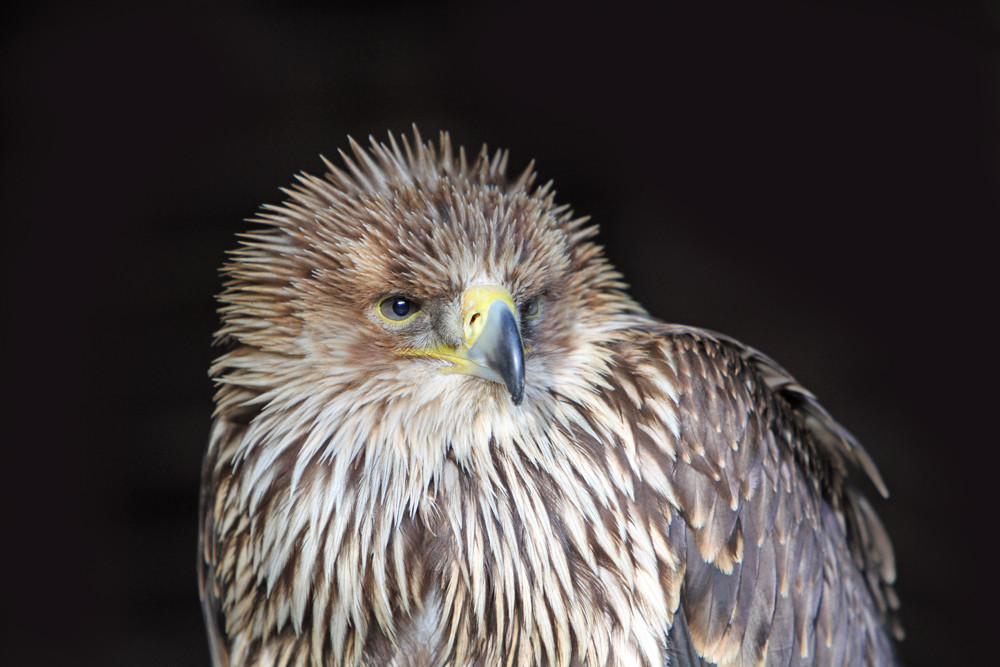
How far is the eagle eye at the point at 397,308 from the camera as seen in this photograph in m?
1.40

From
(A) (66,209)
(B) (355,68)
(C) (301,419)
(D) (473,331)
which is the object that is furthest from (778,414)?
(A) (66,209)

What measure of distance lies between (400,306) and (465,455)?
28 cm

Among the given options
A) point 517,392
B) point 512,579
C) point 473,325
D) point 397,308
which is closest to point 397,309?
point 397,308

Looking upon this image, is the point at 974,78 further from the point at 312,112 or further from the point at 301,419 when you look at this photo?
the point at 301,419

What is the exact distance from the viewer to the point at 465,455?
57.0 inches

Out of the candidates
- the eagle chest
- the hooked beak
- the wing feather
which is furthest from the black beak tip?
the wing feather

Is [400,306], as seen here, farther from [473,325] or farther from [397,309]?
[473,325]

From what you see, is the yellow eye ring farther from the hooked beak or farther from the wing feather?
the wing feather

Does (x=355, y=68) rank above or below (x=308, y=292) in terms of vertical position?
above

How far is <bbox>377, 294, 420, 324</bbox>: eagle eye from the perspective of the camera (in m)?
1.40

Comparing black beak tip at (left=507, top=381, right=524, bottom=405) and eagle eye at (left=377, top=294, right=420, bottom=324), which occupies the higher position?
eagle eye at (left=377, top=294, right=420, bottom=324)

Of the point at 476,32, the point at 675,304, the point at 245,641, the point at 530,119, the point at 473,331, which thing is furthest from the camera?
the point at 675,304

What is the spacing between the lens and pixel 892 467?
112 inches

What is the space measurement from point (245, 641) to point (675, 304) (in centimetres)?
169
